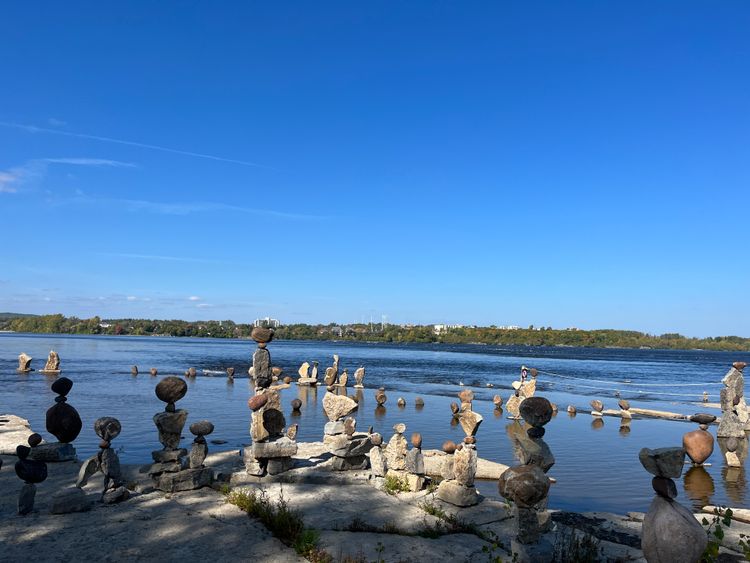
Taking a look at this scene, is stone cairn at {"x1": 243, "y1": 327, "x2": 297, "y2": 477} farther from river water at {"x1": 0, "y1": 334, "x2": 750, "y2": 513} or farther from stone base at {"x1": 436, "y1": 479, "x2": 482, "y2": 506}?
river water at {"x1": 0, "y1": 334, "x2": 750, "y2": 513}

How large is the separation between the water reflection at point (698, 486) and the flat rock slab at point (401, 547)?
8.05 meters

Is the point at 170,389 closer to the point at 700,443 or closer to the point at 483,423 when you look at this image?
the point at 700,443

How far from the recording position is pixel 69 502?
10.2m

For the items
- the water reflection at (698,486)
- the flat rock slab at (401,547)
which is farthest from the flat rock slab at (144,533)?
the water reflection at (698,486)

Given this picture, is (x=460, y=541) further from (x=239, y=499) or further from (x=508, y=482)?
(x=239, y=499)

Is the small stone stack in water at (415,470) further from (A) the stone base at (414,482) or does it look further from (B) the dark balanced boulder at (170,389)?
(B) the dark balanced boulder at (170,389)

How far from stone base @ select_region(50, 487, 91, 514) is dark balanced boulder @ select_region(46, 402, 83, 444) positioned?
4.59 meters

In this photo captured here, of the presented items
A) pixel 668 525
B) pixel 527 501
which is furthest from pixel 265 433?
pixel 668 525

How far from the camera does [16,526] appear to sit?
9.41 meters

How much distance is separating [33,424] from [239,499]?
17718 mm

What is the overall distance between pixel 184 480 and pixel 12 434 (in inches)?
407

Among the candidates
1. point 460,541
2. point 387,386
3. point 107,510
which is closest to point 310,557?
point 460,541

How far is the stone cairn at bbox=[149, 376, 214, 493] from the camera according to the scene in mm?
11711

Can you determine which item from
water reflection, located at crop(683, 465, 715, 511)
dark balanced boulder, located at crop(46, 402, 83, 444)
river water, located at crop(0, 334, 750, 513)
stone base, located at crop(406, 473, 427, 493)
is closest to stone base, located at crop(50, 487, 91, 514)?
dark balanced boulder, located at crop(46, 402, 83, 444)
